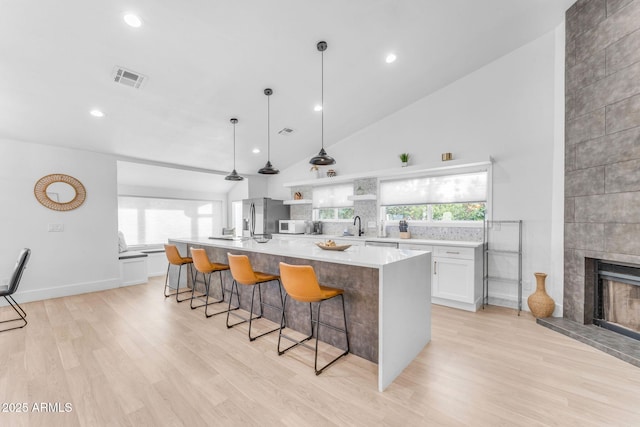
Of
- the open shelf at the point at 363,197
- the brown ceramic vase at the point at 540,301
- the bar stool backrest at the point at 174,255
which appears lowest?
the brown ceramic vase at the point at 540,301

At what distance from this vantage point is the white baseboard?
4.18m

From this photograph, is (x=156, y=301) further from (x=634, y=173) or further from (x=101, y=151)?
(x=634, y=173)

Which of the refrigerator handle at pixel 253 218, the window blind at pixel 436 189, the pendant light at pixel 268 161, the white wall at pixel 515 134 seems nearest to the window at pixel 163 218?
the refrigerator handle at pixel 253 218

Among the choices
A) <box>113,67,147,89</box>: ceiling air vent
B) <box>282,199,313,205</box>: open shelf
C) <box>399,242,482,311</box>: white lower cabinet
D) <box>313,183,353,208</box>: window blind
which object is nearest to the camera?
<box>113,67,147,89</box>: ceiling air vent

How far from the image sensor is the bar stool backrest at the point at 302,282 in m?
2.21

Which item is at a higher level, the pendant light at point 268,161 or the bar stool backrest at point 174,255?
the pendant light at point 268,161

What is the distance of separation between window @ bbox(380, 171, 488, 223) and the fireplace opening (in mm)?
1475

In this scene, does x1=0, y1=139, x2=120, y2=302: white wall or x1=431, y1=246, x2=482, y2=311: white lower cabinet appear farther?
x1=0, y1=139, x2=120, y2=302: white wall

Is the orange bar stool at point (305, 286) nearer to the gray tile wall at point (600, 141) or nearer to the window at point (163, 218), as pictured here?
the gray tile wall at point (600, 141)

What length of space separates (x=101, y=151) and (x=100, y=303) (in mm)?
2619

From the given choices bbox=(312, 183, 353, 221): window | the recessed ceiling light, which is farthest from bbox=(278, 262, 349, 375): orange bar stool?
bbox=(312, 183, 353, 221): window

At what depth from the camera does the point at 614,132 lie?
108 inches

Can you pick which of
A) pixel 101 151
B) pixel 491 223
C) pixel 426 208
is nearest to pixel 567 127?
pixel 491 223

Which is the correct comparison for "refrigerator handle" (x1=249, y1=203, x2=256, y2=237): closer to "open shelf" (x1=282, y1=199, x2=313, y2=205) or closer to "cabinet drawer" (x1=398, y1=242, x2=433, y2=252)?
"open shelf" (x1=282, y1=199, x2=313, y2=205)
